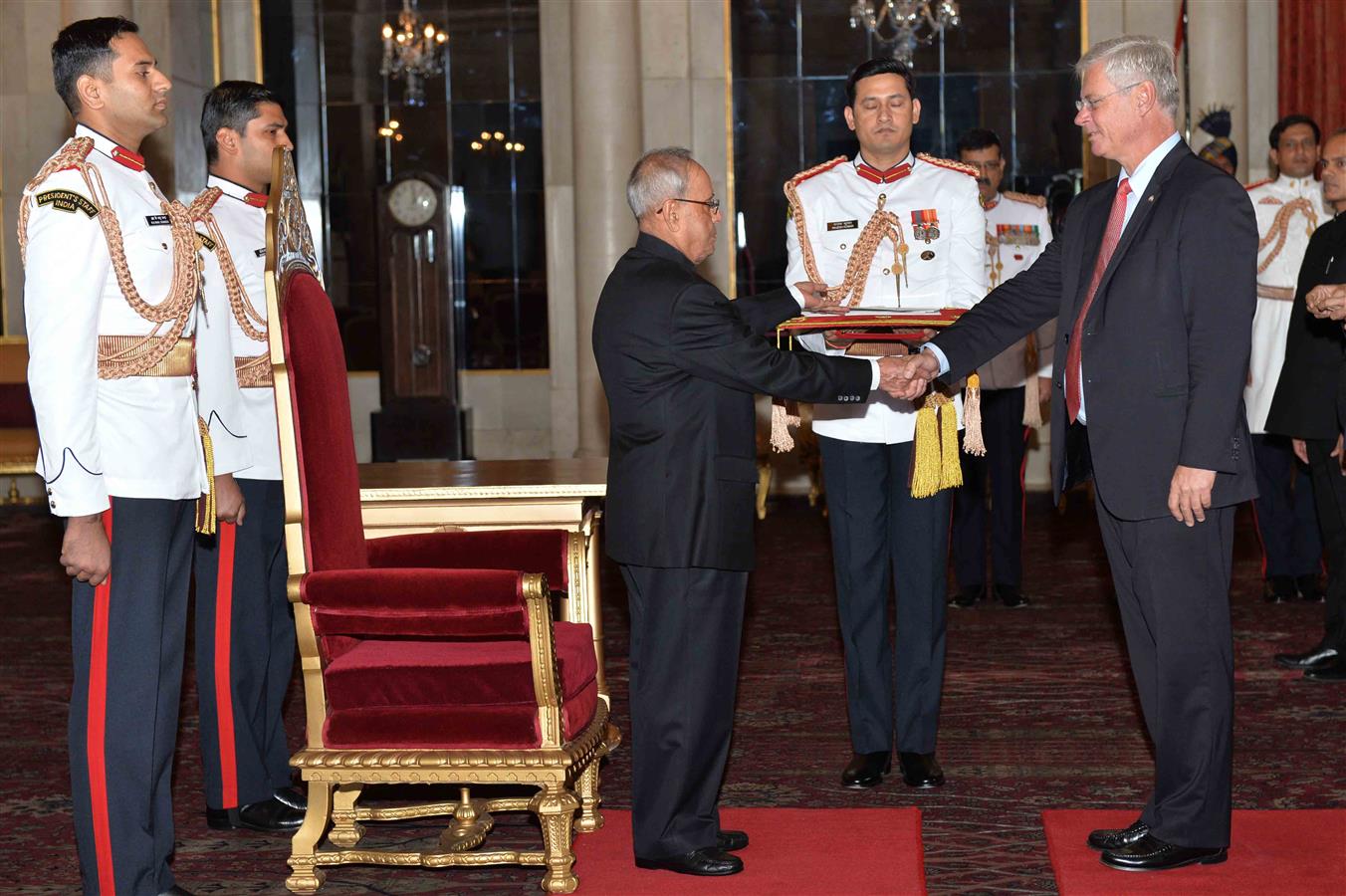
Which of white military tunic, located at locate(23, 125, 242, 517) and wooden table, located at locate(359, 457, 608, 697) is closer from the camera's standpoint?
white military tunic, located at locate(23, 125, 242, 517)

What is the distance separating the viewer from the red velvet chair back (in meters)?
3.27

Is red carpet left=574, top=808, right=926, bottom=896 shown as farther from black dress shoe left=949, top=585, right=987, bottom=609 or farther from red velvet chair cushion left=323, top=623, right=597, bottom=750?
black dress shoe left=949, top=585, right=987, bottom=609

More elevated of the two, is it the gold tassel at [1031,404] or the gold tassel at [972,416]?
the gold tassel at [972,416]

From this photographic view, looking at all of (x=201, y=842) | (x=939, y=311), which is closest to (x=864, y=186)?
(x=939, y=311)

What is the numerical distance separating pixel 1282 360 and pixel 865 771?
3303mm

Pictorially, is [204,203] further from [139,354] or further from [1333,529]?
[1333,529]

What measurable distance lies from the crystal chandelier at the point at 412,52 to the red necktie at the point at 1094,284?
8105mm

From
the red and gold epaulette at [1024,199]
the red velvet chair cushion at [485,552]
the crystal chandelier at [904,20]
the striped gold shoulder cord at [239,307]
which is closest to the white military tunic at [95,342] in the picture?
the striped gold shoulder cord at [239,307]

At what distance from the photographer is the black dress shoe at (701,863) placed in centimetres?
324

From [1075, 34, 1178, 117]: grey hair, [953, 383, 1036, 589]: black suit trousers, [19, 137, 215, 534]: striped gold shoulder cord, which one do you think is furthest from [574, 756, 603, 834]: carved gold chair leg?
[953, 383, 1036, 589]: black suit trousers

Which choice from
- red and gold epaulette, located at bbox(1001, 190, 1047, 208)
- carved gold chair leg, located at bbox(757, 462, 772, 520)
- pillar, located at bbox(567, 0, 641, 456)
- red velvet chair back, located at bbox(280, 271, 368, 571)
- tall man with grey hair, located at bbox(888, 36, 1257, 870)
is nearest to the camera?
tall man with grey hair, located at bbox(888, 36, 1257, 870)

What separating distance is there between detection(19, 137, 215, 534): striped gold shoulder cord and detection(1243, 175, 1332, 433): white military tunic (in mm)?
4560

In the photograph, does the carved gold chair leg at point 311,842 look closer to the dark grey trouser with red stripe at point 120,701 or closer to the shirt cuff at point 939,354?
the dark grey trouser with red stripe at point 120,701

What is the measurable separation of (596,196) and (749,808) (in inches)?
246
